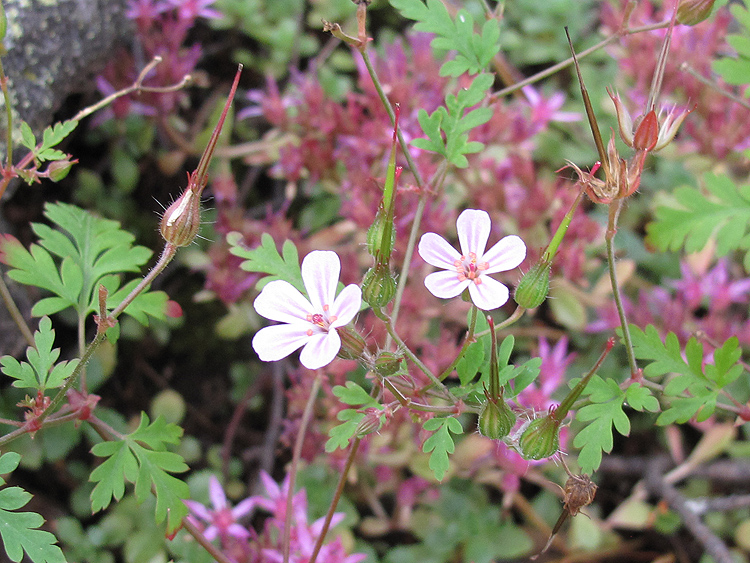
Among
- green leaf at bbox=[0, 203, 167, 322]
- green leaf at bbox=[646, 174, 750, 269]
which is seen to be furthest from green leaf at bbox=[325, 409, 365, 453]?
green leaf at bbox=[646, 174, 750, 269]

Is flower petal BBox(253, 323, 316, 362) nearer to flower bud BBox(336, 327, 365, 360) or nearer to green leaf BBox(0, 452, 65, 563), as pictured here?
flower bud BBox(336, 327, 365, 360)

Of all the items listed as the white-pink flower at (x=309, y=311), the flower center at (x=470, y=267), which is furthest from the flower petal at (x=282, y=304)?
the flower center at (x=470, y=267)

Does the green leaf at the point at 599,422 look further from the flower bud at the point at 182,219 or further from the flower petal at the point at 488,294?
the flower bud at the point at 182,219

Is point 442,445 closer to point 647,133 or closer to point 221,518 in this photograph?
point 647,133

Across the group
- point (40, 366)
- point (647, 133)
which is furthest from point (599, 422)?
point (40, 366)

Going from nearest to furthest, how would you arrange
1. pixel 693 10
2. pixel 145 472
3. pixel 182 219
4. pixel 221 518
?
pixel 182 219
pixel 145 472
pixel 693 10
pixel 221 518
